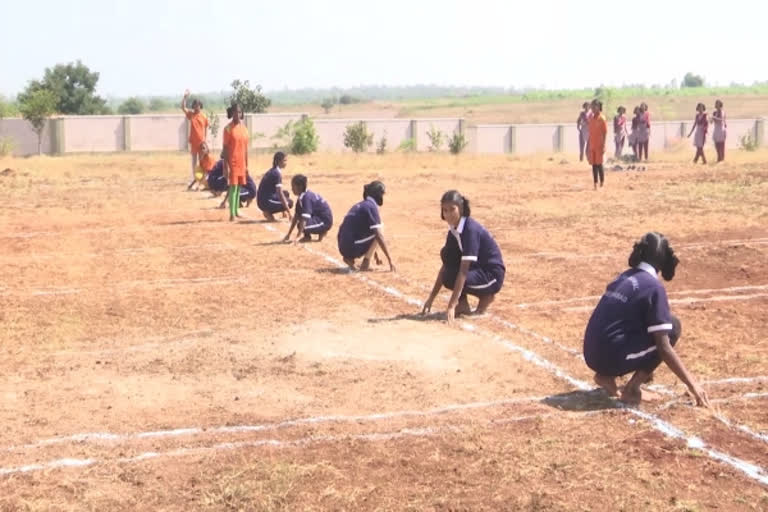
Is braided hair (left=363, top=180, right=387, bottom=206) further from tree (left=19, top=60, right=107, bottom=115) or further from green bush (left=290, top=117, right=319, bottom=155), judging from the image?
tree (left=19, top=60, right=107, bottom=115)

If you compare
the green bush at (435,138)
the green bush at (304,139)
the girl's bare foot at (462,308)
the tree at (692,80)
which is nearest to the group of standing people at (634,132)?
the green bush at (435,138)

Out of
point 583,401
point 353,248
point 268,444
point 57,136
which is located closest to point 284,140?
point 57,136

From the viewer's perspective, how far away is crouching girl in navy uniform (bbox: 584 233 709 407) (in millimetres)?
6812

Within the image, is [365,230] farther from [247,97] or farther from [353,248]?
[247,97]

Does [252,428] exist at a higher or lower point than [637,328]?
lower

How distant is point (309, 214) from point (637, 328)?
27.7 feet

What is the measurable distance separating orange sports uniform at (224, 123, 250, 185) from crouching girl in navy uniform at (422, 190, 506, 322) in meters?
8.24

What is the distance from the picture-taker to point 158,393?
24.5ft

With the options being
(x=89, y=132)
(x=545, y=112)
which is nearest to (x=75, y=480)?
(x=89, y=132)

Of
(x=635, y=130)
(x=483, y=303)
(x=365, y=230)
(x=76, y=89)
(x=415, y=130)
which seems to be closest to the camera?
(x=483, y=303)

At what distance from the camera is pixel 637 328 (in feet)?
22.8

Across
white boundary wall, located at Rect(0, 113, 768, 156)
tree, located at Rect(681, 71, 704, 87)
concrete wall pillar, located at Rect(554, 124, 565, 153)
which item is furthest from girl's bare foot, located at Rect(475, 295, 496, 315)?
tree, located at Rect(681, 71, 704, 87)

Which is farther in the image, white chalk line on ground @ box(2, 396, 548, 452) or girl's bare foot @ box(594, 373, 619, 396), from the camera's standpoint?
girl's bare foot @ box(594, 373, 619, 396)

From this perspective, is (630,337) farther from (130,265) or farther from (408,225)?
(408,225)
